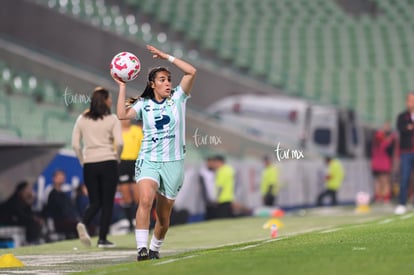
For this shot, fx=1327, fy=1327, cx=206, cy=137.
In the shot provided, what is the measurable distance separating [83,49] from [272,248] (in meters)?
21.4

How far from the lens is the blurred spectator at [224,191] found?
2645cm

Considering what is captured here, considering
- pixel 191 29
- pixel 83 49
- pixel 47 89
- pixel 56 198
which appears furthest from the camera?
pixel 191 29

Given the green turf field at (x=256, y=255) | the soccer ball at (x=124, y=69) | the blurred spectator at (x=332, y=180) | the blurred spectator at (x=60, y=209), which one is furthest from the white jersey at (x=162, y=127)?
the blurred spectator at (x=332, y=180)

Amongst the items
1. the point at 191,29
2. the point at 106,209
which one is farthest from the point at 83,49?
the point at 106,209

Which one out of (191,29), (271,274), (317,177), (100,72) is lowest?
(271,274)

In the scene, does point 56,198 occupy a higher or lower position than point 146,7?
lower

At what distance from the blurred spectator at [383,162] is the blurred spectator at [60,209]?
13.4m

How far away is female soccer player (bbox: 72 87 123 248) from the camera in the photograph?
16203 mm

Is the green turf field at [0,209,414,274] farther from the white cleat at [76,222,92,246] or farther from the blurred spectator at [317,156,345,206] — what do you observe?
the blurred spectator at [317,156,345,206]

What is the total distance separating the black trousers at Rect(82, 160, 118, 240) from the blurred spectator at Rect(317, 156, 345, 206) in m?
15.7

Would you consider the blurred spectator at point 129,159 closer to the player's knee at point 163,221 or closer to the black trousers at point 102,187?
the black trousers at point 102,187

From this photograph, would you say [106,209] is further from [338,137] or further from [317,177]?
[338,137]

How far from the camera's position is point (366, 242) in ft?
43.5

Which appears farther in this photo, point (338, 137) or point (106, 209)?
point (338, 137)
